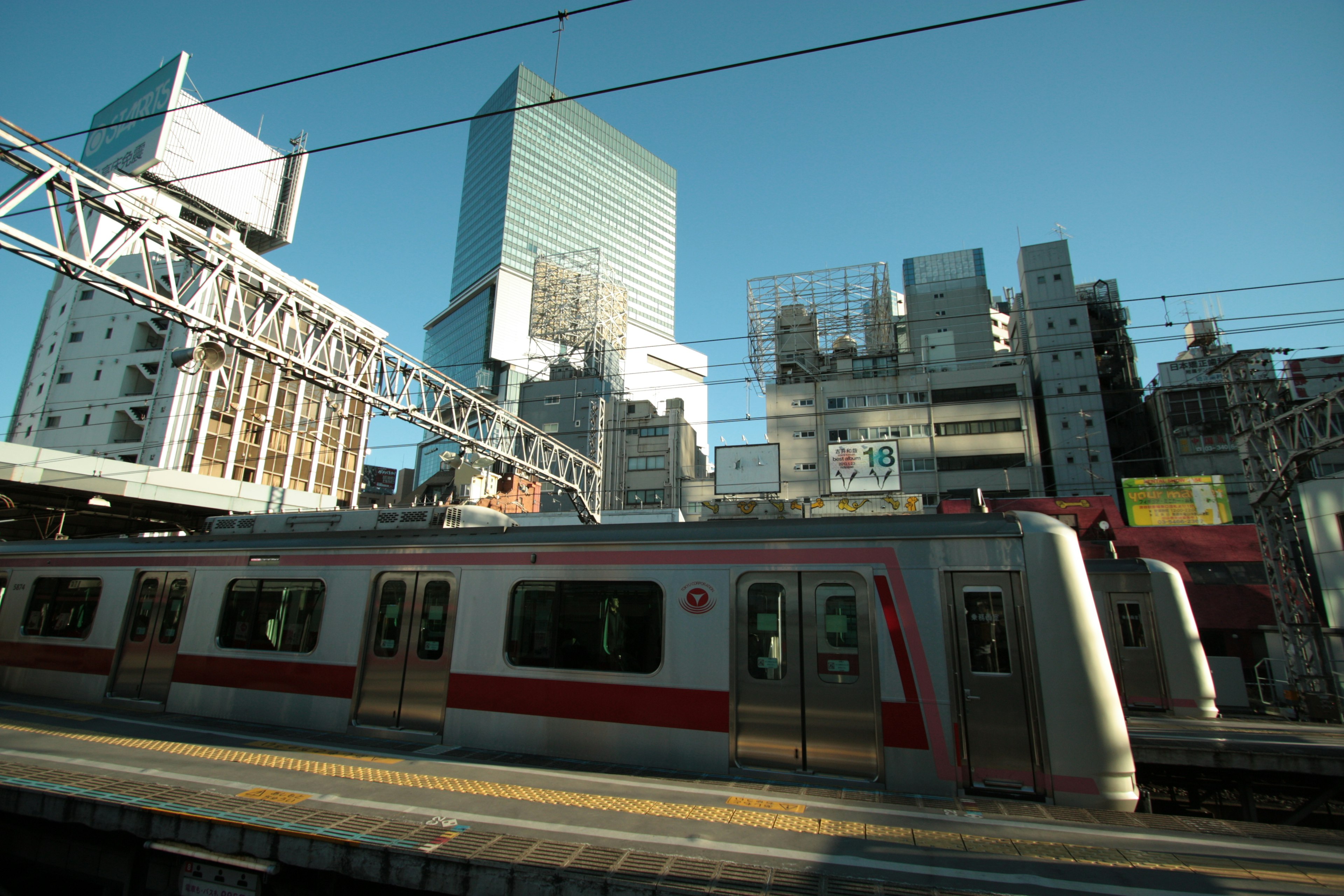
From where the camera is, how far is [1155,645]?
44.4 feet

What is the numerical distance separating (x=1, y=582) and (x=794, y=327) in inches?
1946

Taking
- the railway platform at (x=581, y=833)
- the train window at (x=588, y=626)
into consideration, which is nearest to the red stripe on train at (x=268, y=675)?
the railway platform at (x=581, y=833)

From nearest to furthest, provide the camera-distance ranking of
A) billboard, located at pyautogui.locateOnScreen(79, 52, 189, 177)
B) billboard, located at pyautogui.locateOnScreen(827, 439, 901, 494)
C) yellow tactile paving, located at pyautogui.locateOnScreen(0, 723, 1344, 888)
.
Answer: yellow tactile paving, located at pyautogui.locateOnScreen(0, 723, 1344, 888)
billboard, located at pyautogui.locateOnScreen(827, 439, 901, 494)
billboard, located at pyautogui.locateOnScreen(79, 52, 189, 177)

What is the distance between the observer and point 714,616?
7.14 metres

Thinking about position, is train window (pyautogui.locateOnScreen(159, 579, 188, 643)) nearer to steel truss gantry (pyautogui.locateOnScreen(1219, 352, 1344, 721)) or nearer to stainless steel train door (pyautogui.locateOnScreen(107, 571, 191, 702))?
stainless steel train door (pyautogui.locateOnScreen(107, 571, 191, 702))

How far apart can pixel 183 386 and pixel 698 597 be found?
52710 millimetres

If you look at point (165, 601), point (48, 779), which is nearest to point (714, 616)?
point (48, 779)

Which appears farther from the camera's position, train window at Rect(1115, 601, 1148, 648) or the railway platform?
train window at Rect(1115, 601, 1148, 648)

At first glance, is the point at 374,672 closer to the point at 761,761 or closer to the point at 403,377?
the point at 761,761

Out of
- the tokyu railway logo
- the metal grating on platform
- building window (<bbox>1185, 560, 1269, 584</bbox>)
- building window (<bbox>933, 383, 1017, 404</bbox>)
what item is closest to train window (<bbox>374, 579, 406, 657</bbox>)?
the metal grating on platform

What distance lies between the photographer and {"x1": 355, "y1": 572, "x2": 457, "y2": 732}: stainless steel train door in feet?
27.2

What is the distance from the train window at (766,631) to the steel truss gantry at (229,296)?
5816 millimetres

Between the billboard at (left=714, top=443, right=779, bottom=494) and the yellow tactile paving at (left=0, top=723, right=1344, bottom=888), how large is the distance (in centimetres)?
3254

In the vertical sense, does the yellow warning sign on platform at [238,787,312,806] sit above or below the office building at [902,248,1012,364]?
below
